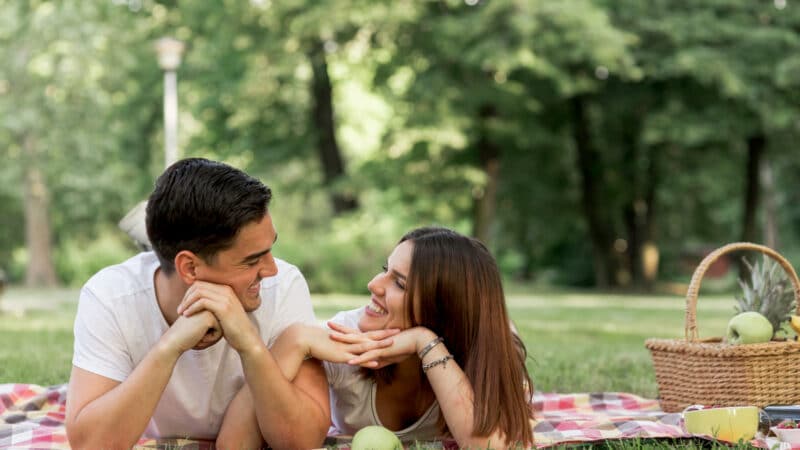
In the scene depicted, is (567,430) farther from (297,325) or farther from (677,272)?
(677,272)

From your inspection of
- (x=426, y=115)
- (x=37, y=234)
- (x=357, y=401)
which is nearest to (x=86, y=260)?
(x=37, y=234)

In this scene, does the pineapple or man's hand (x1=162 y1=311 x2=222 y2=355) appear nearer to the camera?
man's hand (x1=162 y1=311 x2=222 y2=355)

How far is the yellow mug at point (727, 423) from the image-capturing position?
3994 millimetres

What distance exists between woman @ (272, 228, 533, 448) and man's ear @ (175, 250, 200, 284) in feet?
1.55

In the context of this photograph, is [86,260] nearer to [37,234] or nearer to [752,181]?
[37,234]

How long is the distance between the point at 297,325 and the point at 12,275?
35671mm

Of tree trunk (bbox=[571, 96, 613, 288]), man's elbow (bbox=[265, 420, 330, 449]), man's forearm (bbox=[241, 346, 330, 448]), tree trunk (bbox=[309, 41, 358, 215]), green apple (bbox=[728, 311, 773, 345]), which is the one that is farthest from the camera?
tree trunk (bbox=[571, 96, 613, 288])

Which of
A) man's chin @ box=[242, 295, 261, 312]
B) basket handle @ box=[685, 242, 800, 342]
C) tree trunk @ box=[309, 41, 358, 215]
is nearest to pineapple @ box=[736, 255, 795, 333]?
basket handle @ box=[685, 242, 800, 342]

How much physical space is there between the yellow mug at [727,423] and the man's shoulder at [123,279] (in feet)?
7.82

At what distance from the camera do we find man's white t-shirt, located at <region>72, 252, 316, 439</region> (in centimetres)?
363

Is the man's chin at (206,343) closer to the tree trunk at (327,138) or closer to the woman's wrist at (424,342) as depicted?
the woman's wrist at (424,342)

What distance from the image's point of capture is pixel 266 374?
352 cm

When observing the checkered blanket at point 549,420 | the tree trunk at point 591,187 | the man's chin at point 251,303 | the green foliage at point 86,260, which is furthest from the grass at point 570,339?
the green foliage at point 86,260

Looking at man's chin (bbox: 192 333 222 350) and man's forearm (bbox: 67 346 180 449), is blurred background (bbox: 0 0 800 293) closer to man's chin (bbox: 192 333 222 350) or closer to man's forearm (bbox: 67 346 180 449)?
man's chin (bbox: 192 333 222 350)
